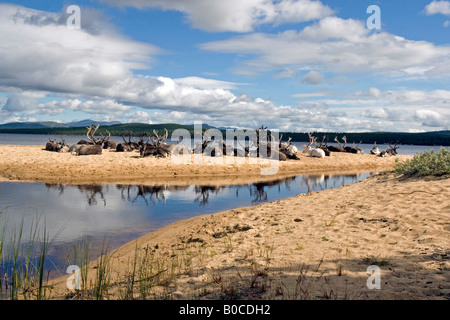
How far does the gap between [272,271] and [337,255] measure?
1622mm

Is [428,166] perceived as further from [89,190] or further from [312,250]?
[89,190]

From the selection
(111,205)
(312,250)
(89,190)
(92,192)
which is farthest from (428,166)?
(89,190)

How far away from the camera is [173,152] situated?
108 feet

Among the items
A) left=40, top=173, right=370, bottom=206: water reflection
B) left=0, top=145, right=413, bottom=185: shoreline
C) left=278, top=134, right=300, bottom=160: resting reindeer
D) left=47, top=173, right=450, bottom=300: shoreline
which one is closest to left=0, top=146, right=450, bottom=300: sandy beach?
left=47, top=173, right=450, bottom=300: shoreline

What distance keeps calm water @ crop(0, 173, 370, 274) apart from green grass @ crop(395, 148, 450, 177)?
249 inches

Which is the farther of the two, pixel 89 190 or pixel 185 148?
pixel 185 148

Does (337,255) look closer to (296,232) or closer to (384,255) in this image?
(384,255)

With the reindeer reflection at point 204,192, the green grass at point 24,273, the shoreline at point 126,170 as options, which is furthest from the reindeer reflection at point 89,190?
the green grass at point 24,273

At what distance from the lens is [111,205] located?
1505 cm

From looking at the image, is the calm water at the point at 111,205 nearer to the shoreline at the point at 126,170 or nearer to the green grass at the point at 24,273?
the green grass at the point at 24,273

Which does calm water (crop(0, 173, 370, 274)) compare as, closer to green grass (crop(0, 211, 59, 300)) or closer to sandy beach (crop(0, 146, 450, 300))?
green grass (crop(0, 211, 59, 300))

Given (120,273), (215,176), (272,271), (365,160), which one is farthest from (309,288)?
(365,160)

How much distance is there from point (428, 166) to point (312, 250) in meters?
10.1

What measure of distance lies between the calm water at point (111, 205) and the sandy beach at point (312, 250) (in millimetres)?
1423
